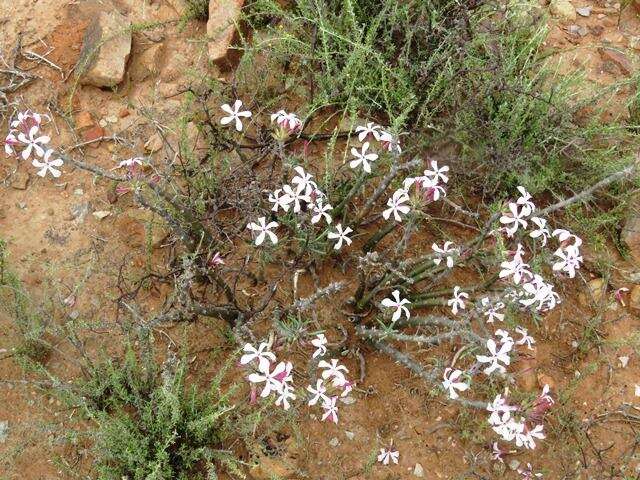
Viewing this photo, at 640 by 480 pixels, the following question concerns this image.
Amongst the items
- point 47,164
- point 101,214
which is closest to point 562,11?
point 101,214

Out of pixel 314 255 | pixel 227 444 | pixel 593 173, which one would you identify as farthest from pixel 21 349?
pixel 593 173

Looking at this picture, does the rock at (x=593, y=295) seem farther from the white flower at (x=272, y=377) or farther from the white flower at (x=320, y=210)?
the white flower at (x=272, y=377)

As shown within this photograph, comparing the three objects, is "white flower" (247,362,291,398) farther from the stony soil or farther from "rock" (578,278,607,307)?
"rock" (578,278,607,307)

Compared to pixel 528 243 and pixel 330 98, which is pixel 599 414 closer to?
pixel 528 243

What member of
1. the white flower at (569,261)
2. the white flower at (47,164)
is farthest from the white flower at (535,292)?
the white flower at (47,164)

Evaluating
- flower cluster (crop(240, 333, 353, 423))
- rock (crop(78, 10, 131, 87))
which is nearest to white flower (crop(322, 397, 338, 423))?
flower cluster (crop(240, 333, 353, 423))

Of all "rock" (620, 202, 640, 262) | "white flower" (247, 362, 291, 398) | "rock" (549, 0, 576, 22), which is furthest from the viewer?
"rock" (549, 0, 576, 22)
